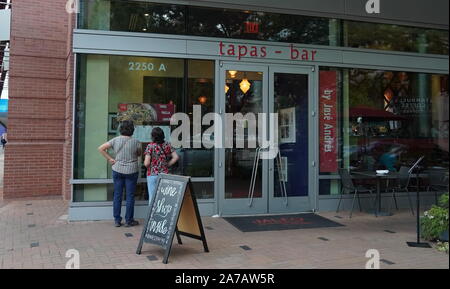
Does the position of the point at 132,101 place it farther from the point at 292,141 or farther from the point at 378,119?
the point at 378,119

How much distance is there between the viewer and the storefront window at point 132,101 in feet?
24.6

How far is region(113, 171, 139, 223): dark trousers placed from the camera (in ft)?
22.8

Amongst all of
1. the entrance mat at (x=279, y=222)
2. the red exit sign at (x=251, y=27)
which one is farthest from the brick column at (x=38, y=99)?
the entrance mat at (x=279, y=222)

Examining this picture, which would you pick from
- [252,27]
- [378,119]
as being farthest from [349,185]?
[252,27]

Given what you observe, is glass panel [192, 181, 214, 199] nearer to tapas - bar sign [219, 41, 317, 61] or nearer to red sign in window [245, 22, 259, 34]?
tapas - bar sign [219, 41, 317, 61]

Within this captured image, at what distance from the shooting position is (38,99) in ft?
34.6

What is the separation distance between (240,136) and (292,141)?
45.9 inches

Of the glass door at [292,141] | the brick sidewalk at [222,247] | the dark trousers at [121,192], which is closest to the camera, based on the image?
the brick sidewalk at [222,247]

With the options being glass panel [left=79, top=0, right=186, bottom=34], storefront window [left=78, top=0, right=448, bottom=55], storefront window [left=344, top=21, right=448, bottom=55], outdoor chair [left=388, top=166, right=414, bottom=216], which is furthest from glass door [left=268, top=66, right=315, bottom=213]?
glass panel [left=79, top=0, right=186, bottom=34]

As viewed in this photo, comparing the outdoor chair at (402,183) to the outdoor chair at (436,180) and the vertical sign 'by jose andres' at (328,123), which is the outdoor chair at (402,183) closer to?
the outdoor chair at (436,180)

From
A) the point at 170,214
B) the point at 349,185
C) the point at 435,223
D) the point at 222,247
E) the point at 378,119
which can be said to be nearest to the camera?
the point at 170,214

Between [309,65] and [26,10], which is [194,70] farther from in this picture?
[26,10]

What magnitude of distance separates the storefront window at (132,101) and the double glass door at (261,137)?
0.40 m

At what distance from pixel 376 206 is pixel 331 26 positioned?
12.8 feet
